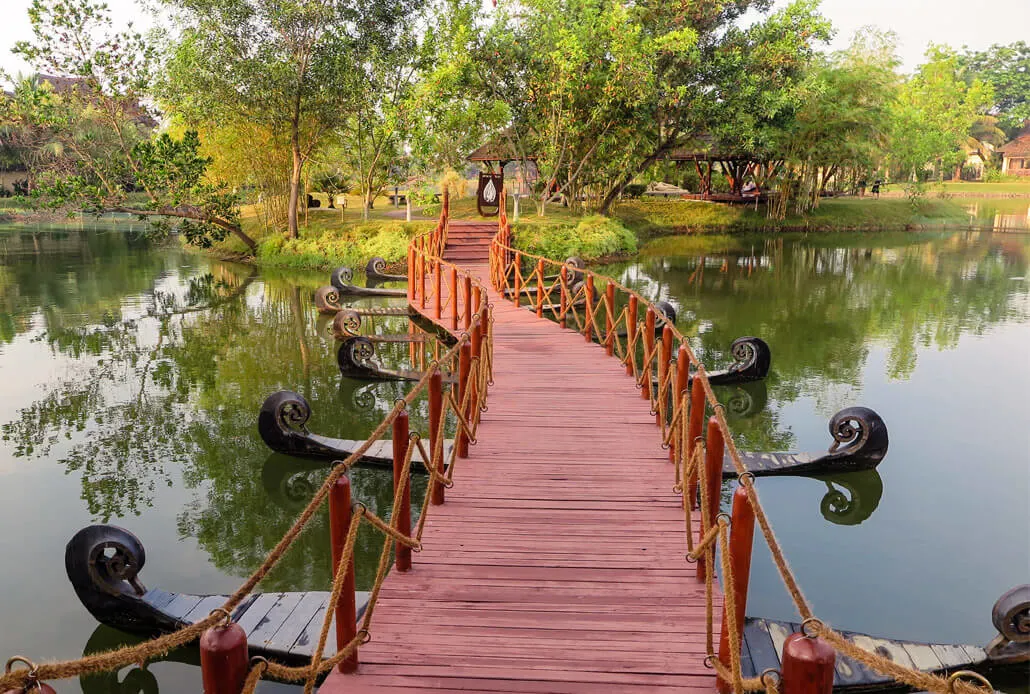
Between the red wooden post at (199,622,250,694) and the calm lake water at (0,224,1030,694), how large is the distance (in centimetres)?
273

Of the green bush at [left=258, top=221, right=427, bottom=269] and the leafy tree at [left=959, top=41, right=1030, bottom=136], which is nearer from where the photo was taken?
the green bush at [left=258, top=221, right=427, bottom=269]

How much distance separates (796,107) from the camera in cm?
2881

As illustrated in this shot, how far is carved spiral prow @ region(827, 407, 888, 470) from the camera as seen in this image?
774 centimetres

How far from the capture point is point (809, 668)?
2.40 m

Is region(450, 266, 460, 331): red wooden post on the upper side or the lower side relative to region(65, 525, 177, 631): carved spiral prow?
upper

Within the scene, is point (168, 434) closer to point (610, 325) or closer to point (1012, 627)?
point (610, 325)

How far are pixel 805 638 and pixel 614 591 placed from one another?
1882mm

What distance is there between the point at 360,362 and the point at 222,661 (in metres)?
9.25

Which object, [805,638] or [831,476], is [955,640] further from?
[805,638]

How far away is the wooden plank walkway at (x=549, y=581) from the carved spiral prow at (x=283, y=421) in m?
2.35

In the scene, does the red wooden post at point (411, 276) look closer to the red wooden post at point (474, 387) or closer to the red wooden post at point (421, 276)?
the red wooden post at point (421, 276)

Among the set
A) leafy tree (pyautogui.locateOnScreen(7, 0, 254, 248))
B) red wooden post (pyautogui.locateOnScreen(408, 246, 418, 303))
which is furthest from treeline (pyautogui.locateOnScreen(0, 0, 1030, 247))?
red wooden post (pyautogui.locateOnScreen(408, 246, 418, 303))

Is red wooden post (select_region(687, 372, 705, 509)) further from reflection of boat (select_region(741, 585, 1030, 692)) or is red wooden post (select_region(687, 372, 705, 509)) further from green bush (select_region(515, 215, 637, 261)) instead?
green bush (select_region(515, 215, 637, 261))

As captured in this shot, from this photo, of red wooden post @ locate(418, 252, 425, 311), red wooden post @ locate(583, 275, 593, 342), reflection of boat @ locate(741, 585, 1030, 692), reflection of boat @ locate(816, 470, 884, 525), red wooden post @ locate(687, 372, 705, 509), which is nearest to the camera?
reflection of boat @ locate(741, 585, 1030, 692)
